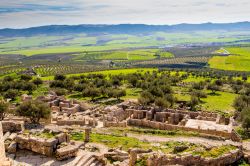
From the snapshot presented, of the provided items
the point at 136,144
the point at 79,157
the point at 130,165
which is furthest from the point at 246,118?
the point at 79,157

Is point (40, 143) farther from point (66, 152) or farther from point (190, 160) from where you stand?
point (190, 160)

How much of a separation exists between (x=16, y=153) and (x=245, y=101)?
55.9 meters

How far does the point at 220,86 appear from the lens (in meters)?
106

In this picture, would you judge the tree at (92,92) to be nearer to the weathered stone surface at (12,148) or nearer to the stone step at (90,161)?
the weathered stone surface at (12,148)

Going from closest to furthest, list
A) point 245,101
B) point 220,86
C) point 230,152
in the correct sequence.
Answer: point 230,152
point 245,101
point 220,86

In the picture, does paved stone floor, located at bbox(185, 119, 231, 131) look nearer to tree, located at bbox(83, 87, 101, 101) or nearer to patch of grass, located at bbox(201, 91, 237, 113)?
patch of grass, located at bbox(201, 91, 237, 113)

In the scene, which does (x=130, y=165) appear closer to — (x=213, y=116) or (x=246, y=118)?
(x=246, y=118)

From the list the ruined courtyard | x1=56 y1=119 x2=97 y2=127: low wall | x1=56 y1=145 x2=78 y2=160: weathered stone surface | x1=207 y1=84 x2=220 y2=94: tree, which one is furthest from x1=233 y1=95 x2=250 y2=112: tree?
x1=56 y1=145 x2=78 y2=160: weathered stone surface

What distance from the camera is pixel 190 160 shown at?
103 feet

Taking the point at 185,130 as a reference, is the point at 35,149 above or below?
above

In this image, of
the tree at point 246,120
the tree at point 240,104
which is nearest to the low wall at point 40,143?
the tree at point 246,120

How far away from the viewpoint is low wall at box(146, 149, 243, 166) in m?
30.5

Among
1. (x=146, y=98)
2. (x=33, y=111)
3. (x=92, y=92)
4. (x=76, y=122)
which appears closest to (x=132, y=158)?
(x=76, y=122)

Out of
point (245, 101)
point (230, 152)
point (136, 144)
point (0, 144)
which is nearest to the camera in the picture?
point (0, 144)
